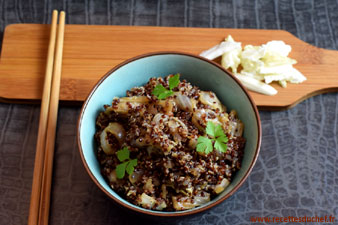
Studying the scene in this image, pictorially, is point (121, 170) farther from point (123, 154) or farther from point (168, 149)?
point (168, 149)

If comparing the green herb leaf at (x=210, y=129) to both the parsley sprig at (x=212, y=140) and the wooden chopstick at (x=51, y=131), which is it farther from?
the wooden chopstick at (x=51, y=131)

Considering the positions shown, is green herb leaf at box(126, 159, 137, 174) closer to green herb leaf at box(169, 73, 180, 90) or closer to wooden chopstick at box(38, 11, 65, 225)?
green herb leaf at box(169, 73, 180, 90)

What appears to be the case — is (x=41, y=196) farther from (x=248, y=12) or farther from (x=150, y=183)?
(x=248, y=12)

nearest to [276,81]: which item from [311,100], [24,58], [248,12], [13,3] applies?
[311,100]

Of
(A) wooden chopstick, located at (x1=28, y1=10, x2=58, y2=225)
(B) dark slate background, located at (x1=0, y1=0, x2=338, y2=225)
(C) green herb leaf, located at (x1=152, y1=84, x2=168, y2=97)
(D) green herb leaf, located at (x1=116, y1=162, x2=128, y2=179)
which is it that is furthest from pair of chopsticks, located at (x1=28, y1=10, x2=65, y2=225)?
(C) green herb leaf, located at (x1=152, y1=84, x2=168, y2=97)

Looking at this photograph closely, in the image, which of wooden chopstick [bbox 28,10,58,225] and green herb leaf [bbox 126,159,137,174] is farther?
wooden chopstick [bbox 28,10,58,225]

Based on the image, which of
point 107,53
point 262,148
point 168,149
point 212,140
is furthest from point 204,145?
point 107,53
